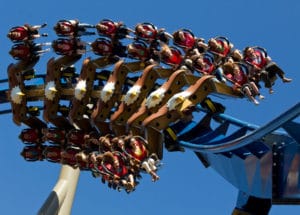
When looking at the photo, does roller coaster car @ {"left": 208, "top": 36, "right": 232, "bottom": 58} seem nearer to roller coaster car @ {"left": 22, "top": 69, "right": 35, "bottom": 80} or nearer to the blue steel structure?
the blue steel structure

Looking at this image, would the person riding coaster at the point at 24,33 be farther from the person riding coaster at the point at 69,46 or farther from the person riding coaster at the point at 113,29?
the person riding coaster at the point at 113,29

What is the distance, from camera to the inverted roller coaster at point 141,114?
7.79 metres

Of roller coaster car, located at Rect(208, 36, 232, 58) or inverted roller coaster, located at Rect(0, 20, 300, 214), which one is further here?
roller coaster car, located at Rect(208, 36, 232, 58)

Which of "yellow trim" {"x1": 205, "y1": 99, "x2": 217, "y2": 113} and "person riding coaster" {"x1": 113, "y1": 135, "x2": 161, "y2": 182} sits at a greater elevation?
"yellow trim" {"x1": 205, "y1": 99, "x2": 217, "y2": 113}

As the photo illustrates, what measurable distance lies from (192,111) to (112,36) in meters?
1.66

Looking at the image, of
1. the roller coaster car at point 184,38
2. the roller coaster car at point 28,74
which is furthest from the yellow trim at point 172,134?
the roller coaster car at point 28,74

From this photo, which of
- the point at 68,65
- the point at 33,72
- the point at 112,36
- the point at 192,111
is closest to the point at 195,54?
the point at 192,111

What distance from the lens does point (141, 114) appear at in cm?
927

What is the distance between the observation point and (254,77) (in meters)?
8.85

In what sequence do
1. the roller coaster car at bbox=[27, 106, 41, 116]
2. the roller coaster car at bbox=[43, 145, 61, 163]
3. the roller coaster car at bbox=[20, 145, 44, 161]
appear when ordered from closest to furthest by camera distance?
the roller coaster car at bbox=[43, 145, 61, 163] < the roller coaster car at bbox=[20, 145, 44, 161] < the roller coaster car at bbox=[27, 106, 41, 116]

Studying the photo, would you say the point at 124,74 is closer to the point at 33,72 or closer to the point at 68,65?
the point at 68,65

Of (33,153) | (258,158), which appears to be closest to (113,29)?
(33,153)

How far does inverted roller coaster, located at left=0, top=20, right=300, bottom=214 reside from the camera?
779cm

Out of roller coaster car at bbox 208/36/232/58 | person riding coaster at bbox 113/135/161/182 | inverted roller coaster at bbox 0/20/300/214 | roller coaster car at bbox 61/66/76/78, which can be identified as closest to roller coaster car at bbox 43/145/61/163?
inverted roller coaster at bbox 0/20/300/214
